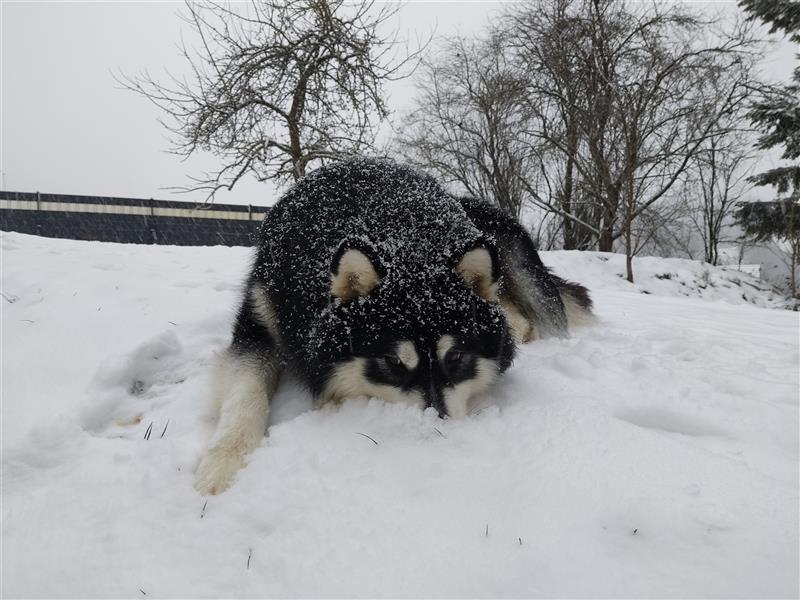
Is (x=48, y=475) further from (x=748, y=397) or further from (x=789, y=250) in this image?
(x=789, y=250)

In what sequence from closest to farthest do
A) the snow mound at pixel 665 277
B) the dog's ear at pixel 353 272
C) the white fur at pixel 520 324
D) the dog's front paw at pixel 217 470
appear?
the dog's front paw at pixel 217 470 → the dog's ear at pixel 353 272 → the white fur at pixel 520 324 → the snow mound at pixel 665 277

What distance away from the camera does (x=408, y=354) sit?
2.14 meters

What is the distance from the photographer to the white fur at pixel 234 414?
1801 millimetres

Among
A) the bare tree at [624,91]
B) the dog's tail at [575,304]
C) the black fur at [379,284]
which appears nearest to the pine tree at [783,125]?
the bare tree at [624,91]

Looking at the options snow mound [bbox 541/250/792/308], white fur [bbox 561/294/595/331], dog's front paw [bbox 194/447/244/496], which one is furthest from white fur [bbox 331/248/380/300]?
snow mound [bbox 541/250/792/308]

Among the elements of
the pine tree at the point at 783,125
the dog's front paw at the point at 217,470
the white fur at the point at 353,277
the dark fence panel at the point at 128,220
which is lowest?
the dog's front paw at the point at 217,470

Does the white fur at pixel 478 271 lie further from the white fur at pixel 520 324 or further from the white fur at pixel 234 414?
the white fur at pixel 520 324

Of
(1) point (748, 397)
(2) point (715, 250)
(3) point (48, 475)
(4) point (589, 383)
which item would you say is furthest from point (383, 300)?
(2) point (715, 250)

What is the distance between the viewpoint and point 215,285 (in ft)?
16.7

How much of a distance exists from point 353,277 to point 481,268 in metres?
0.64

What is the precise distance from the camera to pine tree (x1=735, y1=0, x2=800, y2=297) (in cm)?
1420

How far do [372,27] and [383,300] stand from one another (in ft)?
36.6

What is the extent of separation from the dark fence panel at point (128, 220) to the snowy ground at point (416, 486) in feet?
47.4

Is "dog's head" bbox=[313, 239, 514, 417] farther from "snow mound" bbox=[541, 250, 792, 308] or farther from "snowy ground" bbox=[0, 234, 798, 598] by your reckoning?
"snow mound" bbox=[541, 250, 792, 308]
